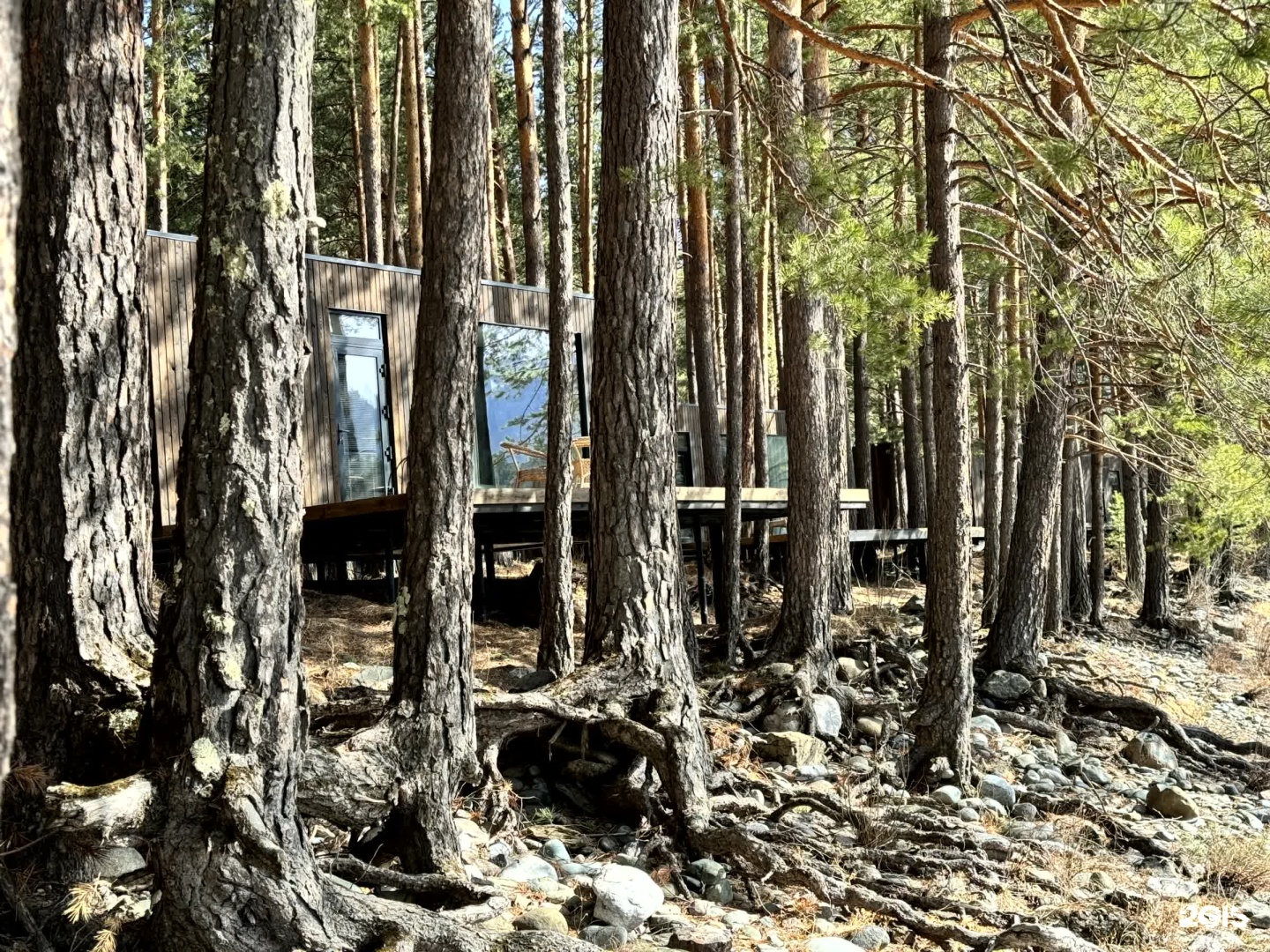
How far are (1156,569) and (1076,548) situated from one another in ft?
4.15

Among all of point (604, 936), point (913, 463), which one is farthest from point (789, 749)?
point (913, 463)

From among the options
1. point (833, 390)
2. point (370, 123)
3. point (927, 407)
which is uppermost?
point (370, 123)

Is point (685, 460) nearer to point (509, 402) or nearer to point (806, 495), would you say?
point (509, 402)

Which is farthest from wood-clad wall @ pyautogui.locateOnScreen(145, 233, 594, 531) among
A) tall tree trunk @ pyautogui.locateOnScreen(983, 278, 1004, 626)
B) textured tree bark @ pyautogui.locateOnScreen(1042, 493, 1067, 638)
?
textured tree bark @ pyautogui.locateOnScreen(1042, 493, 1067, 638)

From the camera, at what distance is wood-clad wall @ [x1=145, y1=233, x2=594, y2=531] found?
11.2m

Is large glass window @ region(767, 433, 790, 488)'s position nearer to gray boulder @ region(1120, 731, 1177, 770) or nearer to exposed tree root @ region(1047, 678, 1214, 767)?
exposed tree root @ region(1047, 678, 1214, 767)

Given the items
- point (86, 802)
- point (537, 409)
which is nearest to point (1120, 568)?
point (537, 409)

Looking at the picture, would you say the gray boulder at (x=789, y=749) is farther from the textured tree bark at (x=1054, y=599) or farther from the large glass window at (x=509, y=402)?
the textured tree bark at (x=1054, y=599)

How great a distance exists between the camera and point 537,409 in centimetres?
1456

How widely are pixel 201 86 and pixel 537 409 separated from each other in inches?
392

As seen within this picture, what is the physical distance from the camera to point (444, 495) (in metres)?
5.36

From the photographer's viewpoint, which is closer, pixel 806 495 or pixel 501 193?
pixel 806 495

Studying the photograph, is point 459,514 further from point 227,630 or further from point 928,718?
point 928,718

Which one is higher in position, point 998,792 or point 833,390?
point 833,390
